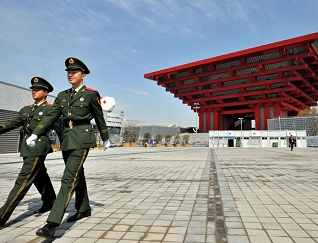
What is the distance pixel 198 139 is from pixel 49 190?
61.0 metres

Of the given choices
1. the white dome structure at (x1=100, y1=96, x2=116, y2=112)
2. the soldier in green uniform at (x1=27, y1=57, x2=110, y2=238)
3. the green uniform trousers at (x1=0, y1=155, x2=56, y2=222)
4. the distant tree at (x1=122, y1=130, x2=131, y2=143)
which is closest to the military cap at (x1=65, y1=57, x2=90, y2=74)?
the soldier in green uniform at (x1=27, y1=57, x2=110, y2=238)

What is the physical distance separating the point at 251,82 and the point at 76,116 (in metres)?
61.2

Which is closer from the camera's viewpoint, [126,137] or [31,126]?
[31,126]

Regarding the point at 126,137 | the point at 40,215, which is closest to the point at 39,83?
the point at 40,215

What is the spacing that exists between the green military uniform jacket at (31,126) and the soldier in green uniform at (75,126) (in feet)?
1.02

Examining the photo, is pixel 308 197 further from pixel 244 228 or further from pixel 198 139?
pixel 198 139

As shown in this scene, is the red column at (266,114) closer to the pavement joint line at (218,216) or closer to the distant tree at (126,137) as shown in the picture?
the distant tree at (126,137)

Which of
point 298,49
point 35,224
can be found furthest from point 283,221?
point 298,49

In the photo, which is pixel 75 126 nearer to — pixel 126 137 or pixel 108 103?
pixel 108 103

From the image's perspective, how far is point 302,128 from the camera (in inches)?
2079

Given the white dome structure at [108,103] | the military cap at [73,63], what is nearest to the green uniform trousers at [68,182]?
the military cap at [73,63]

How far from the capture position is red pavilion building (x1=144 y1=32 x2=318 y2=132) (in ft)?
165

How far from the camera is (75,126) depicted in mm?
3125

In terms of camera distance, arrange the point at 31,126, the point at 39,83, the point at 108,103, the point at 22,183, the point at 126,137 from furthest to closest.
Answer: the point at 126,137, the point at 108,103, the point at 39,83, the point at 31,126, the point at 22,183
